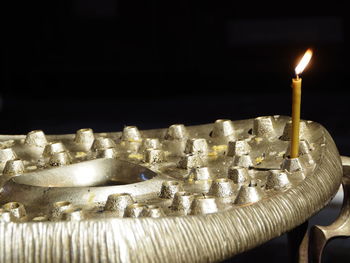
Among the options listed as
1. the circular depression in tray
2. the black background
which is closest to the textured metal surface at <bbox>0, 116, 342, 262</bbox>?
the circular depression in tray

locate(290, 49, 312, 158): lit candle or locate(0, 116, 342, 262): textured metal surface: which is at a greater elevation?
locate(290, 49, 312, 158): lit candle

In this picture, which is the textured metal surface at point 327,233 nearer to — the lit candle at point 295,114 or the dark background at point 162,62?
the lit candle at point 295,114

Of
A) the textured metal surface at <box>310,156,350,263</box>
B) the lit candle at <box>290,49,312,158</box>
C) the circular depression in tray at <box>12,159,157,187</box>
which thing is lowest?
the textured metal surface at <box>310,156,350,263</box>

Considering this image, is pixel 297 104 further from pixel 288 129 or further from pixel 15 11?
pixel 15 11

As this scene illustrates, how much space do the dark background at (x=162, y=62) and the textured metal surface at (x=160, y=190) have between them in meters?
1.92

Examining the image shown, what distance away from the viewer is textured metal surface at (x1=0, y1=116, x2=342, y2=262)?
1.23m

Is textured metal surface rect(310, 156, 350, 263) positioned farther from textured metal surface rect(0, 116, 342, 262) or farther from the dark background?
the dark background

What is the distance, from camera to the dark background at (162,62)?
4.00m

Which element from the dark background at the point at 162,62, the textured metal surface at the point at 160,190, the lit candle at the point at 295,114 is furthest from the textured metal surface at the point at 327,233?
the dark background at the point at 162,62

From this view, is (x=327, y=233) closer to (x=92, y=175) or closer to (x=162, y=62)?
(x=92, y=175)

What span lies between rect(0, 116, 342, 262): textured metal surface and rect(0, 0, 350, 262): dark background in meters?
1.92

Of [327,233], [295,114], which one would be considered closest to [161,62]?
[327,233]

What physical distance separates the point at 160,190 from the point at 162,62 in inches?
109

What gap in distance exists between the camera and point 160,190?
5.02ft
